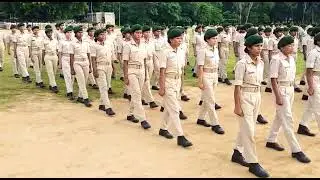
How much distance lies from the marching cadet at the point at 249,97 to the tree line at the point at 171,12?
49721mm

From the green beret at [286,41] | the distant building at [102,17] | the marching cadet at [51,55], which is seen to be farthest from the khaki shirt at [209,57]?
the distant building at [102,17]

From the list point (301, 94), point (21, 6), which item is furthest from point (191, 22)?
point (301, 94)

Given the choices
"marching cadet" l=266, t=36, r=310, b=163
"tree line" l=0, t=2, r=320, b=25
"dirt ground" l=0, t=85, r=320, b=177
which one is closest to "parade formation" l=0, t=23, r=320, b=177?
"marching cadet" l=266, t=36, r=310, b=163

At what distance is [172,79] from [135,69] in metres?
1.59

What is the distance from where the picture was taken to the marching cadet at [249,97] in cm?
664

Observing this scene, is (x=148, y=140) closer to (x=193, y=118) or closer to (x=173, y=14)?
(x=193, y=118)

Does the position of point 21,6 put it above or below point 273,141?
A: above

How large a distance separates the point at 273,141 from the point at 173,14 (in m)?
58.4

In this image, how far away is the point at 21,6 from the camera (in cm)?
5266

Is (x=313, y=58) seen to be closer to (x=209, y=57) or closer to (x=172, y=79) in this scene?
(x=209, y=57)

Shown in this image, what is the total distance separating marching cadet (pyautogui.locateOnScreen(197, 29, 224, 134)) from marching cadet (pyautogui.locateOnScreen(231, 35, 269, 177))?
186 cm

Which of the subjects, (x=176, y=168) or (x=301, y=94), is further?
(x=301, y=94)

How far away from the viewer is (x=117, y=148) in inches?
317

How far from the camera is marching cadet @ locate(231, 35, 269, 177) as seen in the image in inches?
261
